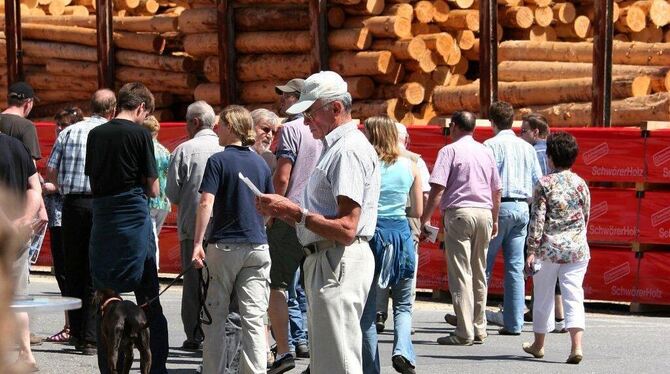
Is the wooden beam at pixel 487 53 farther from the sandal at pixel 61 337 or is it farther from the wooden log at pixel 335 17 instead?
the sandal at pixel 61 337

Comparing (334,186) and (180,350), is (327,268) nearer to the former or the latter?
(334,186)

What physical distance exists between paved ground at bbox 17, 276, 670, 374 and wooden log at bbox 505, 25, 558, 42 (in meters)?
6.10

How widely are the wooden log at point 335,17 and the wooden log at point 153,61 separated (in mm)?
3005

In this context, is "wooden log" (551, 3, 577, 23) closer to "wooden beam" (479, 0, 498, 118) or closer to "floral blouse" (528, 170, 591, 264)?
"wooden beam" (479, 0, 498, 118)

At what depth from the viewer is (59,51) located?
20.5m

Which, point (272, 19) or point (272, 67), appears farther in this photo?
point (272, 19)

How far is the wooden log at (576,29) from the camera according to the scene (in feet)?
59.8

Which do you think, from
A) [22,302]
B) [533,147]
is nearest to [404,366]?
[533,147]

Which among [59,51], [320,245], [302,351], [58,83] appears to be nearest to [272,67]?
[59,51]

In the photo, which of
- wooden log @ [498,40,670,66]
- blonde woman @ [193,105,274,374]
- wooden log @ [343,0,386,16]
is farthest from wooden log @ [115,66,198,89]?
blonde woman @ [193,105,274,374]

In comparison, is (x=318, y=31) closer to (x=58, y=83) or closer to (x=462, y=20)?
(x=462, y=20)

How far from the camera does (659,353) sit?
1035 cm

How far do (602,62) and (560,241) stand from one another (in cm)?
530

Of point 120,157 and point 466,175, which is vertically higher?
point 120,157
